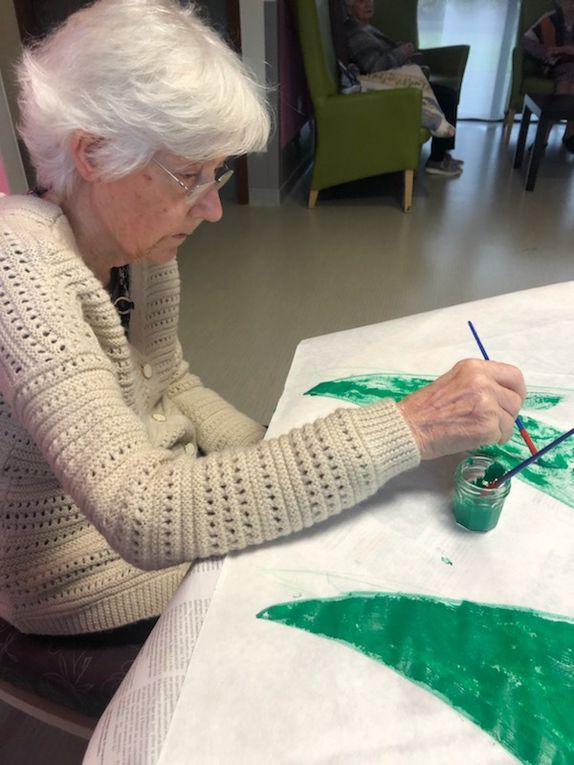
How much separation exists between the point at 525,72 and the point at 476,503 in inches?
206

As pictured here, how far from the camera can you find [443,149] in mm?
4426

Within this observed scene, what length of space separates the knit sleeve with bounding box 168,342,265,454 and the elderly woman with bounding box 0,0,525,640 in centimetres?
19

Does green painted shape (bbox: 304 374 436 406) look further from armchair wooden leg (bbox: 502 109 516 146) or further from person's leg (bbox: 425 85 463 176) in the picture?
armchair wooden leg (bbox: 502 109 516 146)

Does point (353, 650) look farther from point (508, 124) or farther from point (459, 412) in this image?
point (508, 124)

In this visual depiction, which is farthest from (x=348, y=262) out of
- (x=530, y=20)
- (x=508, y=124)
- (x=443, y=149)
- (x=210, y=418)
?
(x=530, y=20)

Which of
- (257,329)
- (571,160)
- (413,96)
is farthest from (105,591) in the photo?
(571,160)

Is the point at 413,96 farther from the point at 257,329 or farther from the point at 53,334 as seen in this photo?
the point at 53,334

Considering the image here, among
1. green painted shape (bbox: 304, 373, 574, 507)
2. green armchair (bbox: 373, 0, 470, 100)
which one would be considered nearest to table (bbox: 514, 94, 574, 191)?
green armchair (bbox: 373, 0, 470, 100)

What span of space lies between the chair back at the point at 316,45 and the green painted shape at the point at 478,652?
3.30 meters

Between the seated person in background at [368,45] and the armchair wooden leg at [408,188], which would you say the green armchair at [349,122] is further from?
the seated person in background at [368,45]

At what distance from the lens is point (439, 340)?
1.04 metres

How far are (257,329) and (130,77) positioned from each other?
183cm

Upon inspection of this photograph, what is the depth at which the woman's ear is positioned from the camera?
0.75 m

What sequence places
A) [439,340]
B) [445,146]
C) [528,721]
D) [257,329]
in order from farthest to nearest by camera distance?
[445,146], [257,329], [439,340], [528,721]
